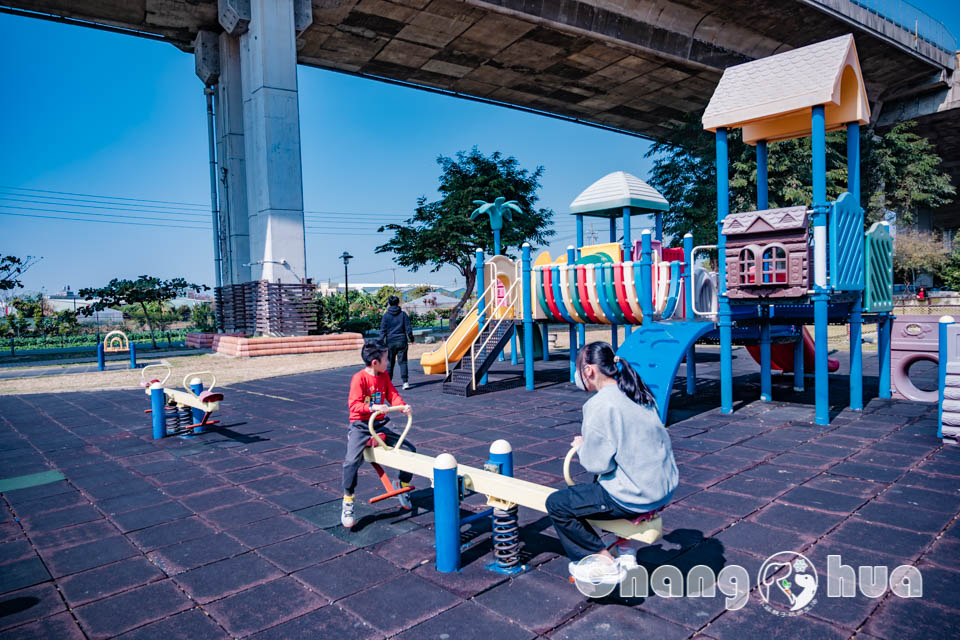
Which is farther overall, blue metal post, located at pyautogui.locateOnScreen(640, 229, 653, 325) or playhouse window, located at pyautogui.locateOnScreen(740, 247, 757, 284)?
blue metal post, located at pyautogui.locateOnScreen(640, 229, 653, 325)

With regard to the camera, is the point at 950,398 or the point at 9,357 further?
the point at 9,357

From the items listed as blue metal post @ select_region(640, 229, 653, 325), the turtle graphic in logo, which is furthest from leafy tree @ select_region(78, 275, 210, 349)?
the turtle graphic in logo

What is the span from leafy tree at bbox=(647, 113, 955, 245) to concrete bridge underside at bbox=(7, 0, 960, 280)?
8.31 feet

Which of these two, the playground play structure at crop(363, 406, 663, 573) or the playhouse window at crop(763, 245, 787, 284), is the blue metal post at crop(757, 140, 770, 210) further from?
the playground play structure at crop(363, 406, 663, 573)

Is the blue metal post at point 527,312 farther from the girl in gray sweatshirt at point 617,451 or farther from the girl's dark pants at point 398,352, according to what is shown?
the girl in gray sweatshirt at point 617,451

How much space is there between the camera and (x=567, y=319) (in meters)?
10.2

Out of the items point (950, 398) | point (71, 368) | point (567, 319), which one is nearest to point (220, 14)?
point (71, 368)

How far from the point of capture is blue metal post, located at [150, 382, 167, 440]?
22.9 feet

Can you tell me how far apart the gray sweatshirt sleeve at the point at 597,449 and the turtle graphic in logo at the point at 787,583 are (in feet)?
3.65

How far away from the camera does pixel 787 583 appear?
3131mm

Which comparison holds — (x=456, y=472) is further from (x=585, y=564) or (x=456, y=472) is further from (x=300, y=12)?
(x=300, y=12)

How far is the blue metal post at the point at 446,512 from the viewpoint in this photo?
324 cm

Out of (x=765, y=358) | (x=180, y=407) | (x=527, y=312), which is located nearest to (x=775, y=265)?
(x=765, y=358)

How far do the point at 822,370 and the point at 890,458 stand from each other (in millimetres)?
1704
